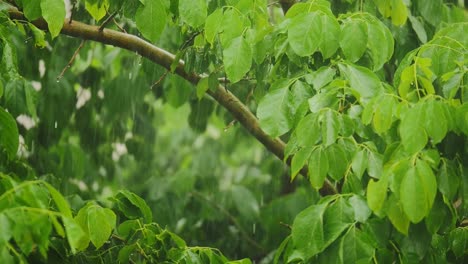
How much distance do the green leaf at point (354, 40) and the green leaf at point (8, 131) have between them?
1.08m

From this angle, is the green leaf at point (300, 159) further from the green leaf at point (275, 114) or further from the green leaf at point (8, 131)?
the green leaf at point (8, 131)

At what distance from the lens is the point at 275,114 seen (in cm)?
267

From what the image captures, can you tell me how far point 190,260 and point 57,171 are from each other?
6.62ft

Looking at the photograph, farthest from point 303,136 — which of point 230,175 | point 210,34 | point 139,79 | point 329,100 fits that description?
point 230,175

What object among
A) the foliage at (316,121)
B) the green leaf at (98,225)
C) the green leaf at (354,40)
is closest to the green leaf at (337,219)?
the foliage at (316,121)

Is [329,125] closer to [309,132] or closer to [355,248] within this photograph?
[309,132]

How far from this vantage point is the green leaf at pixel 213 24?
113 inches

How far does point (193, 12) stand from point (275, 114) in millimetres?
500

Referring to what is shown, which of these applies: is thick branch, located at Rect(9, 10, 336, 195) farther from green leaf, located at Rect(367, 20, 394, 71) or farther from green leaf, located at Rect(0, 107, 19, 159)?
green leaf, located at Rect(0, 107, 19, 159)

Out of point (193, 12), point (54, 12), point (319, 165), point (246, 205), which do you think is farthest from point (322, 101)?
point (246, 205)

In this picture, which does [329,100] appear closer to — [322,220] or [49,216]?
[322,220]

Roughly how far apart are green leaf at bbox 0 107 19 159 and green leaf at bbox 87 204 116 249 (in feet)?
1.06

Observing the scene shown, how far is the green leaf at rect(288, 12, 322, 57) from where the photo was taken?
2650mm

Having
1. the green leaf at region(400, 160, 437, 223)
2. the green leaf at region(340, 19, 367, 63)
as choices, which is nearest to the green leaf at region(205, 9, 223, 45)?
the green leaf at region(340, 19, 367, 63)
